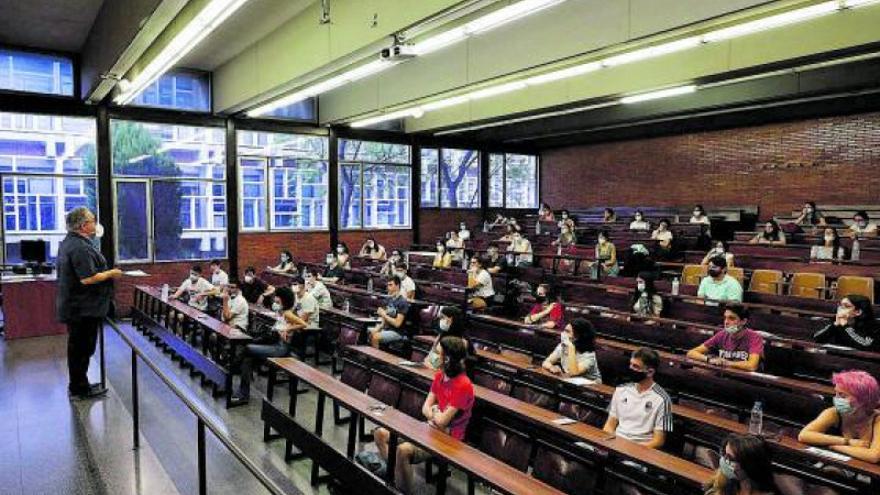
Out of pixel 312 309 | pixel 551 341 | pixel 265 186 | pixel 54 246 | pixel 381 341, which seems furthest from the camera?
pixel 265 186

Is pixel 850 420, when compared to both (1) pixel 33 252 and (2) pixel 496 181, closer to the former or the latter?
(1) pixel 33 252

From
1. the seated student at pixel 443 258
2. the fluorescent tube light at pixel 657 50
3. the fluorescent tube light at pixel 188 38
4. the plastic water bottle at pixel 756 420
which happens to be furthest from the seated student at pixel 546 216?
the plastic water bottle at pixel 756 420

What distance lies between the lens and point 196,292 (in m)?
9.83

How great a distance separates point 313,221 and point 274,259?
1434 millimetres

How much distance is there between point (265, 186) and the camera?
1395cm

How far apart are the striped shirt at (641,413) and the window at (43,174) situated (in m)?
10.7

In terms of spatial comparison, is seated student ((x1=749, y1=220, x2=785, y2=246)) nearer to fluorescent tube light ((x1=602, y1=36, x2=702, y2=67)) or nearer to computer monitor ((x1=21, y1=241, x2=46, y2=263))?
fluorescent tube light ((x1=602, y1=36, x2=702, y2=67))

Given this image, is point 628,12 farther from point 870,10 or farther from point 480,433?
point 480,433

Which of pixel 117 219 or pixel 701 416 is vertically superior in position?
pixel 117 219

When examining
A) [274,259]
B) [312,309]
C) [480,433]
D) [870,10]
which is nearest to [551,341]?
[480,433]

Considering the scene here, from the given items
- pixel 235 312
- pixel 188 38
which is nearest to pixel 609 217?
pixel 235 312

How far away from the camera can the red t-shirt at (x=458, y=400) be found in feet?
14.0

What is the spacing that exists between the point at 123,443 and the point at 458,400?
298 cm

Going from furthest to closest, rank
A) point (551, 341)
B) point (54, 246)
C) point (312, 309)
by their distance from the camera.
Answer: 1. point (54, 246)
2. point (312, 309)
3. point (551, 341)
